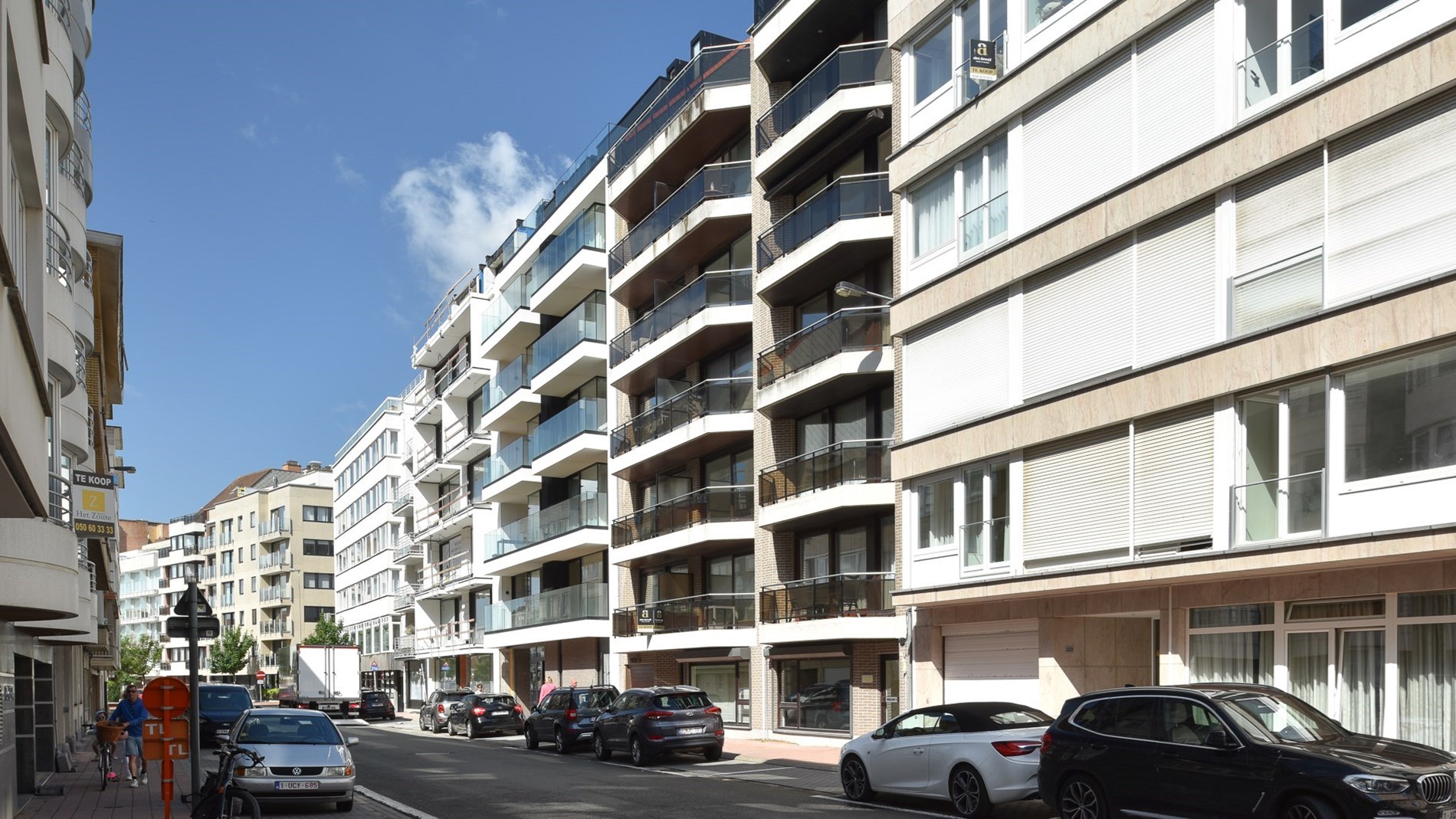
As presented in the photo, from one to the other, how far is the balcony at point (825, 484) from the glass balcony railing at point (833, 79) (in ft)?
26.2

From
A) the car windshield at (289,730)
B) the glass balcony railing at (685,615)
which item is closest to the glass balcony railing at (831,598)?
the glass balcony railing at (685,615)

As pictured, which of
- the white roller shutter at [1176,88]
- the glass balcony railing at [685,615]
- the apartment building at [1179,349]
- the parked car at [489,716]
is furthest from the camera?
the parked car at [489,716]

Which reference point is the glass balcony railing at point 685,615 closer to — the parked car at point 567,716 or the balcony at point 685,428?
the parked car at point 567,716

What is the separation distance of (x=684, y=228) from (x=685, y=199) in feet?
3.07

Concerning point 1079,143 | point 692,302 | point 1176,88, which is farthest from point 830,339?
point 1176,88

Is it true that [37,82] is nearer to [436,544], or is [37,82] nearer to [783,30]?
[783,30]

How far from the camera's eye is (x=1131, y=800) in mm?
14102

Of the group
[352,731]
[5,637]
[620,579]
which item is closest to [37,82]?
[5,637]

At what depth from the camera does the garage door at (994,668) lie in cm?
2331

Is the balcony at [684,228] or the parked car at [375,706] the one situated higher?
the balcony at [684,228]

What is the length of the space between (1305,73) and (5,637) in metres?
19.0

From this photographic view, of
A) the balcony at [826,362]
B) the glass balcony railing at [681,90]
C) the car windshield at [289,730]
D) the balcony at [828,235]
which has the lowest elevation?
the car windshield at [289,730]

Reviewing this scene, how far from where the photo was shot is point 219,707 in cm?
3584

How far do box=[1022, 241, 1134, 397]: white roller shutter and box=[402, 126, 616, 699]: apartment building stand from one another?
24.2 meters
